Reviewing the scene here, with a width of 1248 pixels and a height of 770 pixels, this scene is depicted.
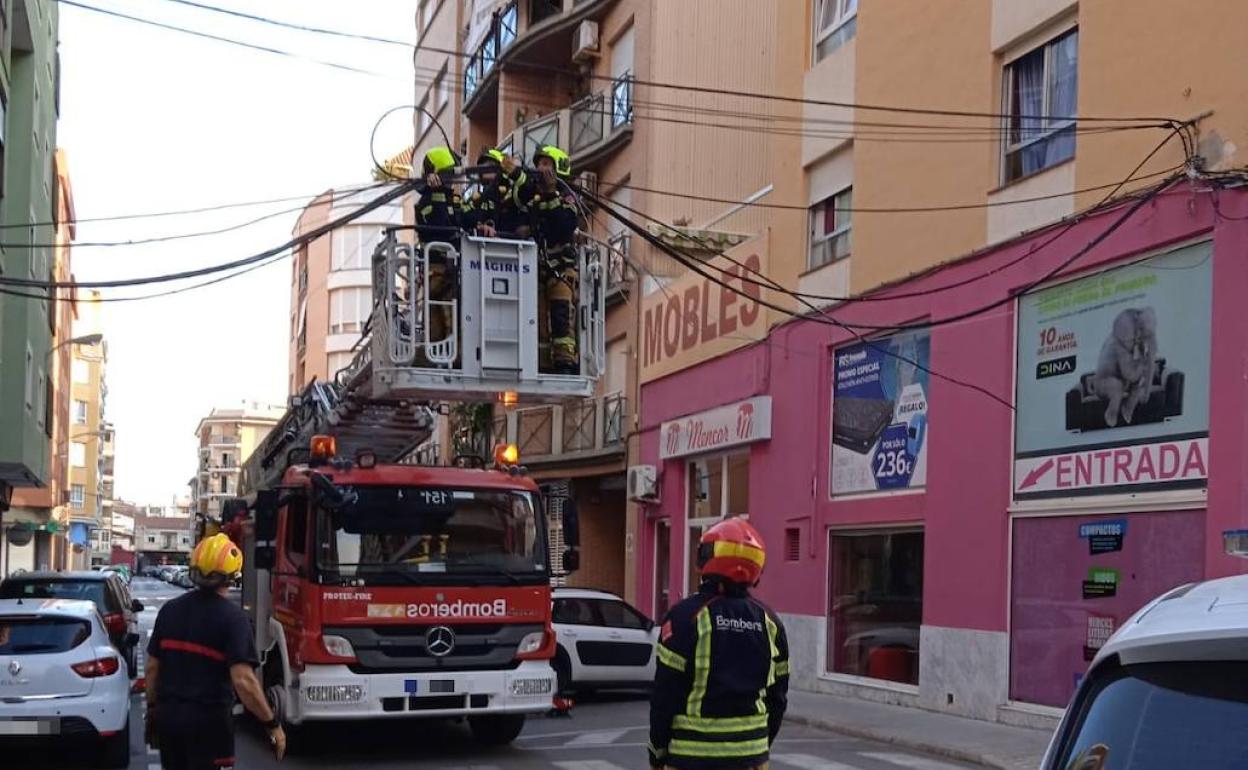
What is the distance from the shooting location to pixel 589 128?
28.8 m

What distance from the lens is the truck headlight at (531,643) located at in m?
11.7

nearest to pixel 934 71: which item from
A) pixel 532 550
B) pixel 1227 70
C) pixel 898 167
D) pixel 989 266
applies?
pixel 898 167

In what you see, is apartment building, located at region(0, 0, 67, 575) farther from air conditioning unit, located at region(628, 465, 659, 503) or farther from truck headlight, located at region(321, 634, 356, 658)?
truck headlight, located at region(321, 634, 356, 658)

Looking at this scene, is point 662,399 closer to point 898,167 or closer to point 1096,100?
point 898,167

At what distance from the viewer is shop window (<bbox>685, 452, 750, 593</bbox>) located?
21.3 metres

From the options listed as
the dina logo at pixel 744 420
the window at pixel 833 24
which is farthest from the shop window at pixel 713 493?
the window at pixel 833 24

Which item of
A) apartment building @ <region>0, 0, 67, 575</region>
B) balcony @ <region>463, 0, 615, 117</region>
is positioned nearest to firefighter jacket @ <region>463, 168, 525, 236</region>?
apartment building @ <region>0, 0, 67, 575</region>

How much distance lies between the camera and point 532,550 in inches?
474

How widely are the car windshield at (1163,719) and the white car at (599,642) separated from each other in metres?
14.0

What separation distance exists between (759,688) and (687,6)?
73.4 ft

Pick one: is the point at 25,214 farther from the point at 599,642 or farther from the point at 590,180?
the point at 599,642

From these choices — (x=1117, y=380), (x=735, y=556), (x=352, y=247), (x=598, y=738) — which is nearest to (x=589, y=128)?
(x=1117, y=380)

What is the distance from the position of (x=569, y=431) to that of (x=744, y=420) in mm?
8648

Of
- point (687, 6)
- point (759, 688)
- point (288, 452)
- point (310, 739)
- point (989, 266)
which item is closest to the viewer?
point (759, 688)
